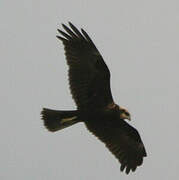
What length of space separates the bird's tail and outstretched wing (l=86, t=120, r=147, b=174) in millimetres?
721

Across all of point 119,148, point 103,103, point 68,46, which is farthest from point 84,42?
point 119,148

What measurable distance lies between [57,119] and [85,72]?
920 mm

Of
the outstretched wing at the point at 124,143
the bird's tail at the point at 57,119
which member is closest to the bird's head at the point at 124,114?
the outstretched wing at the point at 124,143

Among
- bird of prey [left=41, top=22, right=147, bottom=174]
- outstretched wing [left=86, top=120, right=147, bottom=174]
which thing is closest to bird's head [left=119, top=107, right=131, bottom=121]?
bird of prey [left=41, top=22, right=147, bottom=174]

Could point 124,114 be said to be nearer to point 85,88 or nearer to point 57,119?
point 85,88

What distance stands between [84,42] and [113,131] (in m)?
1.75

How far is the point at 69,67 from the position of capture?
12.1 meters

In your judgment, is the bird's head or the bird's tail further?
the bird's head

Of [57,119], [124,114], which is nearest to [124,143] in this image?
[124,114]

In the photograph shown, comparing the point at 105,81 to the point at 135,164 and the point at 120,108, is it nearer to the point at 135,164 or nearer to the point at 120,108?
the point at 120,108

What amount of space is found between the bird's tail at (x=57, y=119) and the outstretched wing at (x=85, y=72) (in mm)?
225

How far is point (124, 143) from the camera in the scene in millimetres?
12945

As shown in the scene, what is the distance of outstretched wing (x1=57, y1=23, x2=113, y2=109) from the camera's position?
39.5 feet

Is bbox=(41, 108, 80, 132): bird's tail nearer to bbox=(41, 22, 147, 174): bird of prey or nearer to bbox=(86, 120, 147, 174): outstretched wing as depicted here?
bbox=(41, 22, 147, 174): bird of prey
